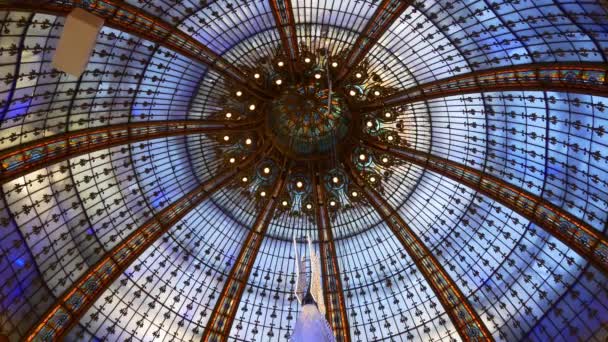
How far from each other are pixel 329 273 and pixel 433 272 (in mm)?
4501

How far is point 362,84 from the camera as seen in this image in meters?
21.8

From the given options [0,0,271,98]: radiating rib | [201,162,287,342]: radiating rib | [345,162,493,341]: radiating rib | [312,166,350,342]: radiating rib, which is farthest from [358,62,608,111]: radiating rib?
[201,162,287,342]: radiating rib

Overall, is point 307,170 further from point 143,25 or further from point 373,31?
point 143,25

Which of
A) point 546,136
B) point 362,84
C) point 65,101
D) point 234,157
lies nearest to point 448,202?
point 546,136

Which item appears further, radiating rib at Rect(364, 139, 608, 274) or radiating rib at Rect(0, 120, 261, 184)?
radiating rib at Rect(364, 139, 608, 274)

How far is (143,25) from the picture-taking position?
17453mm

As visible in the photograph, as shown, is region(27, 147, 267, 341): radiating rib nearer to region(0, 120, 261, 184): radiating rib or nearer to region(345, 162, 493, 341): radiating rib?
region(0, 120, 261, 184): radiating rib

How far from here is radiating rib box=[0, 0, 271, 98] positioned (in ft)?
47.4

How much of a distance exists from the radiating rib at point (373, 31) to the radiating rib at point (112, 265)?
5451 millimetres

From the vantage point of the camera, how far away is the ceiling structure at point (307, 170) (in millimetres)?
17203

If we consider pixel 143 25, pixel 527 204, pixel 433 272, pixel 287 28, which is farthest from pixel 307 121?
pixel 527 204

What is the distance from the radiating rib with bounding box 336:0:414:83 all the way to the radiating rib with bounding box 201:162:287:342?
6.65 meters

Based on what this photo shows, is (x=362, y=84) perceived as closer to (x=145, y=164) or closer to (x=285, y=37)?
(x=285, y=37)

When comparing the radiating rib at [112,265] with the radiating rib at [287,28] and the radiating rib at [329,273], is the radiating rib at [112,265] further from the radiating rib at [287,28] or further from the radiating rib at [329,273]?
the radiating rib at [287,28]
